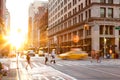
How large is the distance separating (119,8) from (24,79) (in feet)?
191

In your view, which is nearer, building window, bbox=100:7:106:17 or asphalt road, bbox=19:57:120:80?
asphalt road, bbox=19:57:120:80

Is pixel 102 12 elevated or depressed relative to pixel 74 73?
elevated

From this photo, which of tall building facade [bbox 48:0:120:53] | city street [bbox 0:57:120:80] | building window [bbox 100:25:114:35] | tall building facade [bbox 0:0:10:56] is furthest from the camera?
building window [bbox 100:25:114:35]

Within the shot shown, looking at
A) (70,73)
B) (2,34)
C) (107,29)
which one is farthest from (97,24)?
(70,73)

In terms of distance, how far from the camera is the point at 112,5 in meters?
74.6

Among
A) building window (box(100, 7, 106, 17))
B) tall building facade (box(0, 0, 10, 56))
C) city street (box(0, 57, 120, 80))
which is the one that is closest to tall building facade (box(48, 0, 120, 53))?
building window (box(100, 7, 106, 17))

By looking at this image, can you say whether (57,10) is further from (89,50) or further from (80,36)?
(89,50)

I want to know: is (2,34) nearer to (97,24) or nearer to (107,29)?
(97,24)

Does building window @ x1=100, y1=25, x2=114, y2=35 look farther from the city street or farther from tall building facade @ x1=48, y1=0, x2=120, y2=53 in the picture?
the city street

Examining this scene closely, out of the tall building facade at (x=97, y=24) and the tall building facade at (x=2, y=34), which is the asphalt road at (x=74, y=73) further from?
the tall building facade at (x=2, y=34)

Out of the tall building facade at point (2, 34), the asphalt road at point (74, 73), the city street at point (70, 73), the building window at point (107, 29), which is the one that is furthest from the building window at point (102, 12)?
the asphalt road at point (74, 73)

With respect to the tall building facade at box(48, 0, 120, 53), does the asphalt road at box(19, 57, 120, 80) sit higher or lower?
lower

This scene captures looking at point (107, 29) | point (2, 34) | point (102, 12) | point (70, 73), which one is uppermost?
point (102, 12)

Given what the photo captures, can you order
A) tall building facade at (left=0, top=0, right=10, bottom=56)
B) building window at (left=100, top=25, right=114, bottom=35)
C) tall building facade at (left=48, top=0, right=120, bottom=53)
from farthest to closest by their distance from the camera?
building window at (left=100, top=25, right=114, bottom=35), tall building facade at (left=48, top=0, right=120, bottom=53), tall building facade at (left=0, top=0, right=10, bottom=56)
